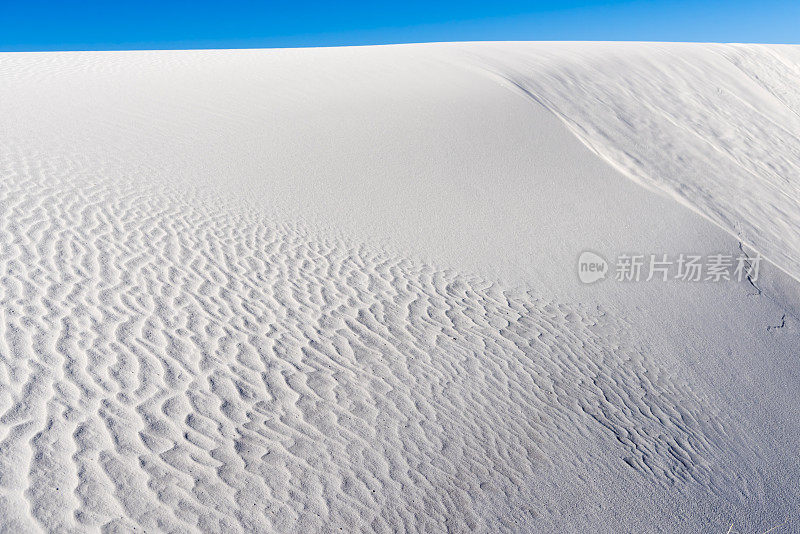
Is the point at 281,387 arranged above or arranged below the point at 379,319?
below

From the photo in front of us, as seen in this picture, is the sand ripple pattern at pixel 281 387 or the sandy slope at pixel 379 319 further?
the sandy slope at pixel 379 319

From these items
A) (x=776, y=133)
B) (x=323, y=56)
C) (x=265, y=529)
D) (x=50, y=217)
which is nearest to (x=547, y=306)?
(x=265, y=529)

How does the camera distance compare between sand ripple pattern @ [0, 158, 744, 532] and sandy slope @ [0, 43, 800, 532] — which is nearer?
sand ripple pattern @ [0, 158, 744, 532]

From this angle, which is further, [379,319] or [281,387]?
[379,319]
